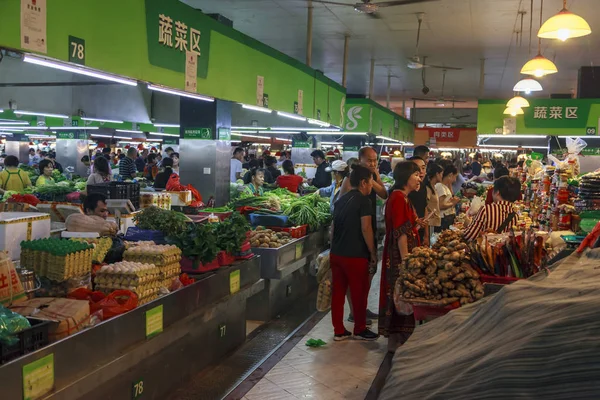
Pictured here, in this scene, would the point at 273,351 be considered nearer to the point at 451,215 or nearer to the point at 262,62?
the point at 262,62

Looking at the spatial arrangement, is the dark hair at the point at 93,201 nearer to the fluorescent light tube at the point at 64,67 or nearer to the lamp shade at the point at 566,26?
the fluorescent light tube at the point at 64,67

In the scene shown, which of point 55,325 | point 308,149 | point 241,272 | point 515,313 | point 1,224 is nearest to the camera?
point 515,313

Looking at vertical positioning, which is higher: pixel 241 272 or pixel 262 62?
pixel 262 62

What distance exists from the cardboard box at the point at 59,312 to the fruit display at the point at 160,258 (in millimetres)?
1008

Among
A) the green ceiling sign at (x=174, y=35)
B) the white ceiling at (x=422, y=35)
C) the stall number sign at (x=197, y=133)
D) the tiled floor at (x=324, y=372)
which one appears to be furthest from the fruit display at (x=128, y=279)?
the white ceiling at (x=422, y=35)

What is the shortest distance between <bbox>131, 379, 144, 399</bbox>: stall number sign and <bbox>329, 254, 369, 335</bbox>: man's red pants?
249 cm

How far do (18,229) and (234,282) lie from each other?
6.79 feet

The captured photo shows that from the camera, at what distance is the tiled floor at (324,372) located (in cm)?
499

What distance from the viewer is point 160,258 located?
4684 millimetres

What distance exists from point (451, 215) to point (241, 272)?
21.3 ft

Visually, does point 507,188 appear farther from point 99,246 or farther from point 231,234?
point 99,246

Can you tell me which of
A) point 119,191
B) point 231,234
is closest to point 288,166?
point 119,191

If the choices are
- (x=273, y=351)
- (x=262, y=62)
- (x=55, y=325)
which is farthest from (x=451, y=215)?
Answer: (x=55, y=325)

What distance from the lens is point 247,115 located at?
16938 millimetres
